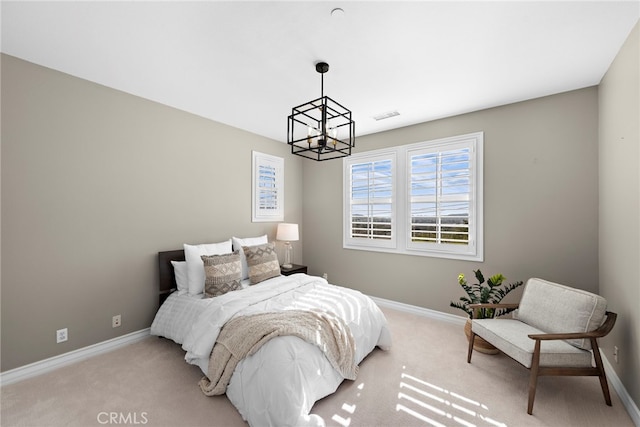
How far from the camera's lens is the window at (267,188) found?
14.3 ft

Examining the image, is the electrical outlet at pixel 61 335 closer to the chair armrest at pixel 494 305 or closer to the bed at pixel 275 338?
the bed at pixel 275 338

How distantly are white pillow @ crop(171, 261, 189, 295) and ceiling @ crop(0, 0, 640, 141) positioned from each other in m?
1.90

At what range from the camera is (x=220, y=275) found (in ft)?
9.59

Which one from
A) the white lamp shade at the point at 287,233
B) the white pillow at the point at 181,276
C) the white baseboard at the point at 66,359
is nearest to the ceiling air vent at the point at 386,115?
the white lamp shade at the point at 287,233

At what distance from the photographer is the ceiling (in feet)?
5.84

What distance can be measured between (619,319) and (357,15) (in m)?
3.03

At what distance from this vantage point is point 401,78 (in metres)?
2.63

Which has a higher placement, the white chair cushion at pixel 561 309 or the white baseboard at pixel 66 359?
the white chair cushion at pixel 561 309

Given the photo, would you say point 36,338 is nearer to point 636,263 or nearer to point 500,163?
point 636,263

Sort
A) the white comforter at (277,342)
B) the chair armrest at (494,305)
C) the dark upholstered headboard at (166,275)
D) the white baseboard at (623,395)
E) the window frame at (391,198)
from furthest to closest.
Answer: the window frame at (391,198)
the dark upholstered headboard at (166,275)
the chair armrest at (494,305)
the white baseboard at (623,395)
the white comforter at (277,342)

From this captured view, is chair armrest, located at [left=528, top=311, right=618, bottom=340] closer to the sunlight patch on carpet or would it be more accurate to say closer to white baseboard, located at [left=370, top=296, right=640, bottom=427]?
white baseboard, located at [left=370, top=296, right=640, bottom=427]

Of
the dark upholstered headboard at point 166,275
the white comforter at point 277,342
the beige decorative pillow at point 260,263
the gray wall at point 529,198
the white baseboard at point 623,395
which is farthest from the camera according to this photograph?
the beige decorative pillow at point 260,263

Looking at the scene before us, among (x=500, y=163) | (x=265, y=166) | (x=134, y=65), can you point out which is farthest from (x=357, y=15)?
(x=265, y=166)

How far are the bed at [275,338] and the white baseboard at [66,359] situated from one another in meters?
0.25
